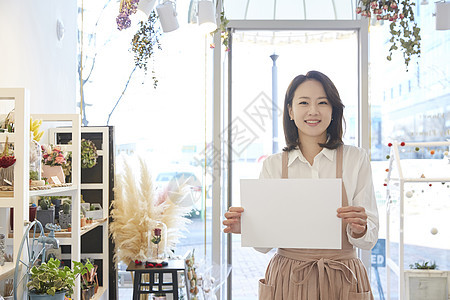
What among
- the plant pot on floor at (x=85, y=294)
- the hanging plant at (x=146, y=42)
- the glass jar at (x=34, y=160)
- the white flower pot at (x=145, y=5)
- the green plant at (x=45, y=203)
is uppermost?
the white flower pot at (x=145, y=5)

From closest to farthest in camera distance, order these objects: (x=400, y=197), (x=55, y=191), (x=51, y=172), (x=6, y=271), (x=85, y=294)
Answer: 1. (x=6, y=271)
2. (x=55, y=191)
3. (x=51, y=172)
4. (x=85, y=294)
5. (x=400, y=197)

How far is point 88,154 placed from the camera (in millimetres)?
3061

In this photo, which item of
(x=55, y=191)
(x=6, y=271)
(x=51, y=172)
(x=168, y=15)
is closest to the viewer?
(x=6, y=271)

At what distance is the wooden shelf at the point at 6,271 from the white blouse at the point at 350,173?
92cm

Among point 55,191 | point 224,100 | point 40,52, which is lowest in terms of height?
point 55,191

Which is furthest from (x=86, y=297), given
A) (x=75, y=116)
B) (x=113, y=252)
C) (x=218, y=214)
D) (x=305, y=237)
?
(x=305, y=237)

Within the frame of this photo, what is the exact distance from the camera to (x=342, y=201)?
73.8 inches

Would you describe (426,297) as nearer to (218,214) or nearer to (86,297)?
(218,214)

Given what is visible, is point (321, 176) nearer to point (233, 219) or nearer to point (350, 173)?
point (350, 173)

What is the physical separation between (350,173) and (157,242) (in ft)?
5.13

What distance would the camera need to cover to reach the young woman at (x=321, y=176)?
180 centimetres

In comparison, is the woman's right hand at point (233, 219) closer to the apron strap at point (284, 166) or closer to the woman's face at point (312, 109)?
the apron strap at point (284, 166)

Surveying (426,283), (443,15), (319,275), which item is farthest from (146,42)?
(426,283)

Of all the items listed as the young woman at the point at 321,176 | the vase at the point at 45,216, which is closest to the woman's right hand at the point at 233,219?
A: the young woman at the point at 321,176
